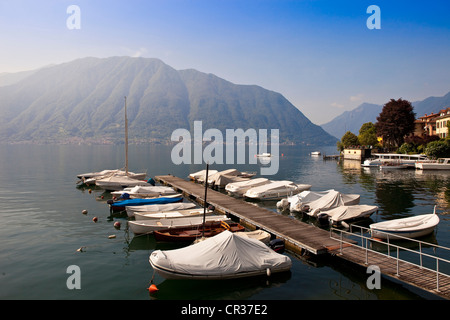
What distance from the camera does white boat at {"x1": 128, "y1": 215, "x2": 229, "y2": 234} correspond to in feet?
91.4

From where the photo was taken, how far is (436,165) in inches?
3487

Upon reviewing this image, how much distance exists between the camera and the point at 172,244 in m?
25.9

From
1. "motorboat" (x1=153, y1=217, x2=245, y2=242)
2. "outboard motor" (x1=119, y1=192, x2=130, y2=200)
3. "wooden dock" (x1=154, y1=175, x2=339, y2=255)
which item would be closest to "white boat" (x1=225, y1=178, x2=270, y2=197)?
"wooden dock" (x1=154, y1=175, x2=339, y2=255)

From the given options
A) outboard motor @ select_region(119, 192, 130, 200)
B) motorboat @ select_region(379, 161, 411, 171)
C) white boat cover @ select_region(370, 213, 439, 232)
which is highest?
motorboat @ select_region(379, 161, 411, 171)

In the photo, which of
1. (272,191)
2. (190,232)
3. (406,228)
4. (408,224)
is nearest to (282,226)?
(190,232)

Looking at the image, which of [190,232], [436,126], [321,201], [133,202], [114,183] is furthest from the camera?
[436,126]

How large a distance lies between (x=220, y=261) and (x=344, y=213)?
19414mm

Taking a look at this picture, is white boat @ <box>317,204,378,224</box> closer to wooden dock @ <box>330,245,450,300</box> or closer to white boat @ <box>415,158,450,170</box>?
wooden dock @ <box>330,245,450,300</box>

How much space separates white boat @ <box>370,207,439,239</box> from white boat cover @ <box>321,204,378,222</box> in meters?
4.66

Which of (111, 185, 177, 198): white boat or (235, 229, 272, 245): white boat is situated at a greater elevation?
(111, 185, 177, 198): white boat

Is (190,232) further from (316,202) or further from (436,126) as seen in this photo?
(436,126)

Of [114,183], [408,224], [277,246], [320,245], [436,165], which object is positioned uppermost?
[436,165]

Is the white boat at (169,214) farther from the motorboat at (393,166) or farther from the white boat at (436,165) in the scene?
the white boat at (436,165)

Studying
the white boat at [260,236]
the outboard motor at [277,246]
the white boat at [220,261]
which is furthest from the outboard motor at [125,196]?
the outboard motor at [277,246]
